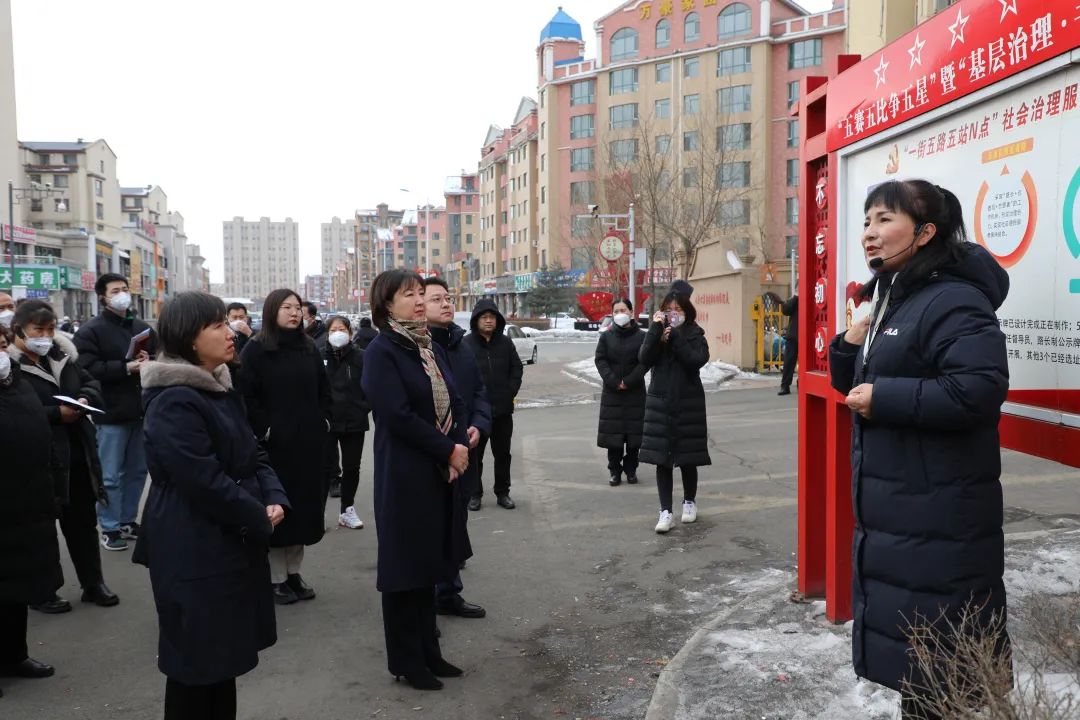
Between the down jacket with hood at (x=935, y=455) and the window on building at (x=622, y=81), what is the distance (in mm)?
60762

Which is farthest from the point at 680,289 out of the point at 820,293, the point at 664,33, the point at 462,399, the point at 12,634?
the point at 664,33

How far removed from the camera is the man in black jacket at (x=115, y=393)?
666 centimetres

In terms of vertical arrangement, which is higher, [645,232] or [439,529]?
[645,232]

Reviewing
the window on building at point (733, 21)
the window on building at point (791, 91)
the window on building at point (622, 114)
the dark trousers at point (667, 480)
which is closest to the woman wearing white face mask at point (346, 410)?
the dark trousers at point (667, 480)

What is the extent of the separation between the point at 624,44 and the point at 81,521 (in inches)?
2392

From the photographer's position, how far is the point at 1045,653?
104 inches

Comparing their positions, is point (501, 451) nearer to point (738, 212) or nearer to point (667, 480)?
point (667, 480)

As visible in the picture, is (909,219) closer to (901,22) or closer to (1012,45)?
(1012,45)

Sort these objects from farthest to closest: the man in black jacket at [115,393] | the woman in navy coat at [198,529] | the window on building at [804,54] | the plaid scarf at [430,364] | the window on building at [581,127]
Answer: the window on building at [581,127] → the window on building at [804,54] → the man in black jacket at [115,393] → the plaid scarf at [430,364] → the woman in navy coat at [198,529]

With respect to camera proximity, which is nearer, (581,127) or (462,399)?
(462,399)

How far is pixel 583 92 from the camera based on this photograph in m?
64.1

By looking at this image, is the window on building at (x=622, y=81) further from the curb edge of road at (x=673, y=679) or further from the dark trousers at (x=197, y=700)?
the dark trousers at (x=197, y=700)

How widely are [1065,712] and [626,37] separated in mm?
63352

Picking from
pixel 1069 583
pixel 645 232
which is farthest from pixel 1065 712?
pixel 645 232
